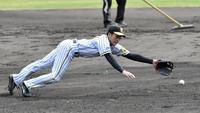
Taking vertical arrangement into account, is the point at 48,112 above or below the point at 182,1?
above

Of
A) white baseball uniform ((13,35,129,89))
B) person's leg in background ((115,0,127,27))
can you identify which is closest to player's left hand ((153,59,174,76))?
white baseball uniform ((13,35,129,89))

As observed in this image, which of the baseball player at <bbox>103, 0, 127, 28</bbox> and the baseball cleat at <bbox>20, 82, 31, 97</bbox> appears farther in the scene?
the baseball player at <bbox>103, 0, 127, 28</bbox>

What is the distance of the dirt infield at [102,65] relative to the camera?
950 cm

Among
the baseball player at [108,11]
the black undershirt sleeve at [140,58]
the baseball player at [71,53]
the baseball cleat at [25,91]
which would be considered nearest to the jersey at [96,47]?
the baseball player at [71,53]

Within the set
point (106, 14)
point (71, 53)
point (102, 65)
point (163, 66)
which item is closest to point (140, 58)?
point (163, 66)

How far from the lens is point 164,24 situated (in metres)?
19.8

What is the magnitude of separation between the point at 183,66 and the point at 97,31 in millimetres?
5643

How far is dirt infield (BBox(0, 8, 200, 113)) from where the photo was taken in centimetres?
950

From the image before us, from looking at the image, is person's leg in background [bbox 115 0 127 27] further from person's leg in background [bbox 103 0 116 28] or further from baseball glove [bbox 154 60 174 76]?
baseball glove [bbox 154 60 174 76]

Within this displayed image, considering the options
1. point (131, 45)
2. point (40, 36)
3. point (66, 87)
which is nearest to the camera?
point (66, 87)

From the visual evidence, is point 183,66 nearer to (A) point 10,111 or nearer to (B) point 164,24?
(A) point 10,111

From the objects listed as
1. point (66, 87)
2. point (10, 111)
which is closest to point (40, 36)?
point (66, 87)

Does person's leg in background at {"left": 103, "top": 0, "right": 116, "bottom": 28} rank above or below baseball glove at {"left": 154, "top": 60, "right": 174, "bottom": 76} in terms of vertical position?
below

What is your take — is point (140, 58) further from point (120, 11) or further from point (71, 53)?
point (120, 11)
